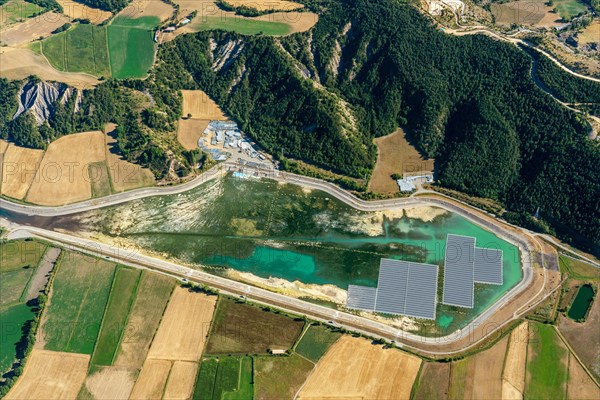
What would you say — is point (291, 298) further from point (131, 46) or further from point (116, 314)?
point (131, 46)

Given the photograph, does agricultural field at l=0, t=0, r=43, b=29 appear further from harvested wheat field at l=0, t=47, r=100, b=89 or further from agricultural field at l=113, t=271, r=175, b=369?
agricultural field at l=113, t=271, r=175, b=369

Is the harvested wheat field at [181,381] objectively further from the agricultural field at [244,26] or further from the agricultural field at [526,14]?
the agricultural field at [526,14]

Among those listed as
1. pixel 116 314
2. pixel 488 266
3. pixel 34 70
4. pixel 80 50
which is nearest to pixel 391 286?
pixel 488 266

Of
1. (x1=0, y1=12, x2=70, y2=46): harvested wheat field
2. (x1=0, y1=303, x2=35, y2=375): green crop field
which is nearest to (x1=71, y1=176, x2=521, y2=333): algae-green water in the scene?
(x1=0, y1=303, x2=35, y2=375): green crop field

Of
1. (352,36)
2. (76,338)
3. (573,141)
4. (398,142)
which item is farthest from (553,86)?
(76,338)

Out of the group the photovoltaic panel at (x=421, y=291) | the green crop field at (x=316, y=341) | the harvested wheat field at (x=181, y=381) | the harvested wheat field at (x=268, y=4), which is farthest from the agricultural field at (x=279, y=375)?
the harvested wheat field at (x=268, y=4)
